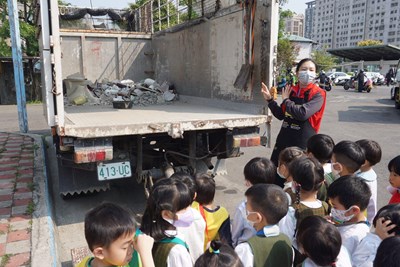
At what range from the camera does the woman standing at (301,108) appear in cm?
306

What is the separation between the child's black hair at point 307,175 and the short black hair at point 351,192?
6.5 inches

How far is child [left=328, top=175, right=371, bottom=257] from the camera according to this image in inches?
74.7

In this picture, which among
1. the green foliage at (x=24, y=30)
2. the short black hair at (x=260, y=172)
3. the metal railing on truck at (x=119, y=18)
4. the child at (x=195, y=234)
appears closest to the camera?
the child at (x=195, y=234)

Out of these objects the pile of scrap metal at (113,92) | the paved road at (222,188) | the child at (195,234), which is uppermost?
the pile of scrap metal at (113,92)

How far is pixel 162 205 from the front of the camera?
5.99 feet

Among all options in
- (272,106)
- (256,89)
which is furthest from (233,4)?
(272,106)

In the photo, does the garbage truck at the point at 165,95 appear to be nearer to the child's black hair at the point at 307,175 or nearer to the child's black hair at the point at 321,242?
the child's black hair at the point at 307,175

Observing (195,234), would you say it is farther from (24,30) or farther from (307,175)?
(24,30)

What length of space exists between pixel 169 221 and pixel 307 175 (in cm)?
89

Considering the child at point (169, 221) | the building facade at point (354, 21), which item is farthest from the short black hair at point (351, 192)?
the building facade at point (354, 21)

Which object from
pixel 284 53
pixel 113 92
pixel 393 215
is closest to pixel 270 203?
pixel 393 215

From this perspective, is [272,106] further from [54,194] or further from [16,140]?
[16,140]

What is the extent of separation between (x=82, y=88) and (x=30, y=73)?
10818 millimetres

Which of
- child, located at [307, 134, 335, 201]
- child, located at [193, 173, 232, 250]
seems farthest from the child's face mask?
child, located at [307, 134, 335, 201]
